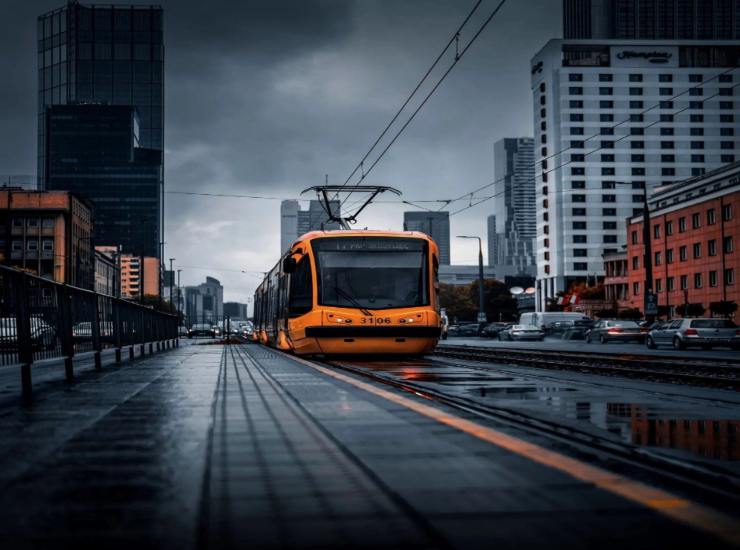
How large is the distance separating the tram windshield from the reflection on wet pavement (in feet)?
22.8

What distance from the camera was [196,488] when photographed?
167 inches

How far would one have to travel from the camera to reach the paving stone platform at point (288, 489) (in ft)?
10.8

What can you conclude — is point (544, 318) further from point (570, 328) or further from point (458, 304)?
point (458, 304)

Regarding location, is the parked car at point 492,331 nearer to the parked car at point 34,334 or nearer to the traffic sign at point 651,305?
the traffic sign at point 651,305

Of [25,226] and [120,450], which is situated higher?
[25,226]

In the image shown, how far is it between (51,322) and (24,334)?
136cm

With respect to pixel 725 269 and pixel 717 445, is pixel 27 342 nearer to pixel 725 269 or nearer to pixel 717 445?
pixel 717 445

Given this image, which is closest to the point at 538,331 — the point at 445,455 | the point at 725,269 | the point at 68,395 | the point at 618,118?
the point at 725,269

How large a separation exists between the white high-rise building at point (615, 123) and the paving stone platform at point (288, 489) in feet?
386

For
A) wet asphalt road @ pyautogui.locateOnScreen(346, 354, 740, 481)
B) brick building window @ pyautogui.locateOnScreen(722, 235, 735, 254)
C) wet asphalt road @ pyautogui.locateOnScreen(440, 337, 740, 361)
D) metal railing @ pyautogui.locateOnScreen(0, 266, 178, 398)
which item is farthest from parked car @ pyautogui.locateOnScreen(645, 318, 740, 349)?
brick building window @ pyautogui.locateOnScreen(722, 235, 735, 254)

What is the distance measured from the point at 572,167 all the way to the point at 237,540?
123m

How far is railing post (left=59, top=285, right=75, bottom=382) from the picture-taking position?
38.2 ft

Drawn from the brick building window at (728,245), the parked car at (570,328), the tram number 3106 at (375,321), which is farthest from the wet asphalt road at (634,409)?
the brick building window at (728,245)

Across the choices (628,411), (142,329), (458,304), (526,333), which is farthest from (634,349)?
(458,304)
